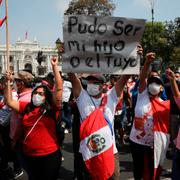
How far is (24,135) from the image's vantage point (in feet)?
14.7

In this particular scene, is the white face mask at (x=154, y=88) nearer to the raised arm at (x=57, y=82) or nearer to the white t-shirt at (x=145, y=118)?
the white t-shirt at (x=145, y=118)

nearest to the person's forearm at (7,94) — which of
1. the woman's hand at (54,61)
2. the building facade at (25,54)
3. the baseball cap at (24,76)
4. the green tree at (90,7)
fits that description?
the baseball cap at (24,76)

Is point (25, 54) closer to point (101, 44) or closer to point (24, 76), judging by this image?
point (24, 76)

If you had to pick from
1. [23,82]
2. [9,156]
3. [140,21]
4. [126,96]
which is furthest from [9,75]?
[126,96]

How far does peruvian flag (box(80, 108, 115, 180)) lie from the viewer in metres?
3.90

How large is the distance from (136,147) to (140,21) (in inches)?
62.4

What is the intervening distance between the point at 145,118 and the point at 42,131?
1.22 metres

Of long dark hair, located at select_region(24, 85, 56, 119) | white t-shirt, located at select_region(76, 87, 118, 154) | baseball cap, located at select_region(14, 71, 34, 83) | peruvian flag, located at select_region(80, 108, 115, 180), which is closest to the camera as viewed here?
peruvian flag, located at select_region(80, 108, 115, 180)

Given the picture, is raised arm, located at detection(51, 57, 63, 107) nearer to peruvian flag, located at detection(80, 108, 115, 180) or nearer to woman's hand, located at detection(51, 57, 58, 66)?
woman's hand, located at detection(51, 57, 58, 66)

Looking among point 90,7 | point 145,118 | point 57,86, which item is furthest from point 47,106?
point 90,7

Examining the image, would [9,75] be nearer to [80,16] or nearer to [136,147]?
[80,16]

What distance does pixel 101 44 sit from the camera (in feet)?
13.1

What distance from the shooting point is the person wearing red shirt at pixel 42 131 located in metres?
4.23

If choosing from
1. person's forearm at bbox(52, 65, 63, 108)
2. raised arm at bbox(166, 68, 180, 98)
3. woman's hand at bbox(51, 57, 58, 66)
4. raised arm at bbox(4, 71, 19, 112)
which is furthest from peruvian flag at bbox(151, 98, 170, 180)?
raised arm at bbox(4, 71, 19, 112)
